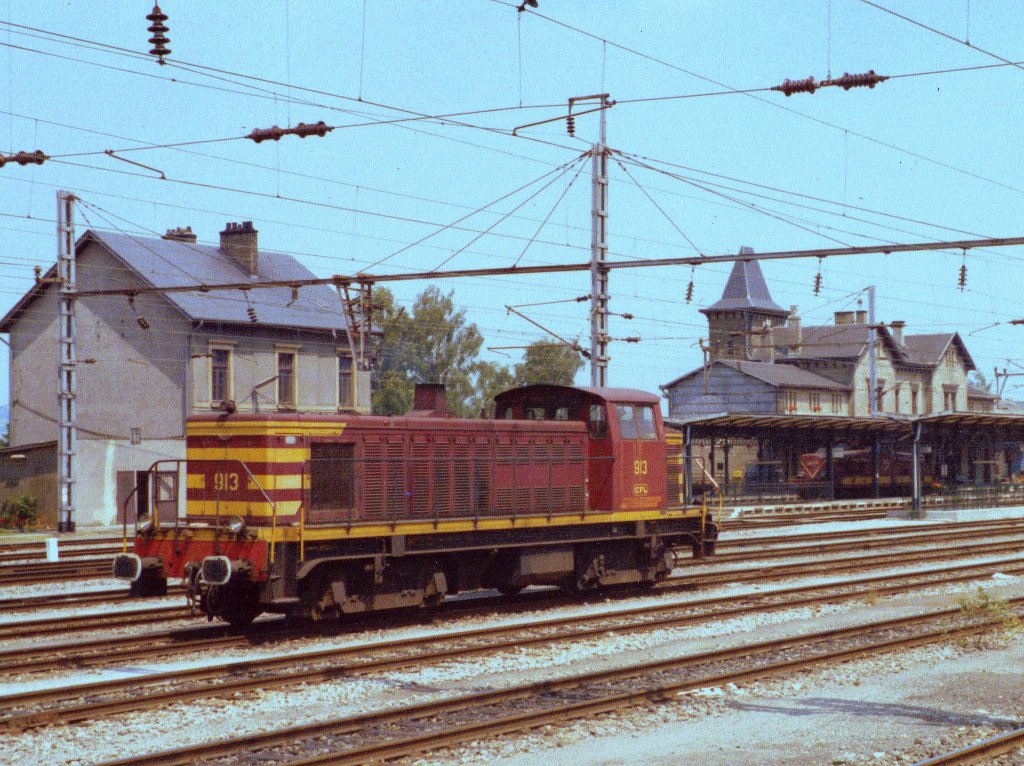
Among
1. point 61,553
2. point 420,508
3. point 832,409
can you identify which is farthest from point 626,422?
point 832,409

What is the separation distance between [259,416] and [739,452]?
58119 millimetres

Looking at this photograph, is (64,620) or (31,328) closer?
(64,620)

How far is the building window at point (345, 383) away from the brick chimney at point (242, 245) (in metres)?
4.48

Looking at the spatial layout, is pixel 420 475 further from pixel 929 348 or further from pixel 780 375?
pixel 929 348

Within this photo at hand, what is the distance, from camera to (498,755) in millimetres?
8602

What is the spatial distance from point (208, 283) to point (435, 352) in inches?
1458

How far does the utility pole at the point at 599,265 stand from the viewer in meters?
23.9

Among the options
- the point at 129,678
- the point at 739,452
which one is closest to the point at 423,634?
the point at 129,678

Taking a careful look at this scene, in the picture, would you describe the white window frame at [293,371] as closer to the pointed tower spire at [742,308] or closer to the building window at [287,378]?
the building window at [287,378]

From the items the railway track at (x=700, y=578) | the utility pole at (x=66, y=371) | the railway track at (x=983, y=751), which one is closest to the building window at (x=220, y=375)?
the utility pole at (x=66, y=371)

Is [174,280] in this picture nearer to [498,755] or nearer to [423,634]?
[423,634]

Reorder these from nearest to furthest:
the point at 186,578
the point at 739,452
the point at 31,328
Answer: the point at 186,578 < the point at 31,328 < the point at 739,452

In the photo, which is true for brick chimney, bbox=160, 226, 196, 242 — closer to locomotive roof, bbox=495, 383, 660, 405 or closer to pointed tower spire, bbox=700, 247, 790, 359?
locomotive roof, bbox=495, 383, 660, 405

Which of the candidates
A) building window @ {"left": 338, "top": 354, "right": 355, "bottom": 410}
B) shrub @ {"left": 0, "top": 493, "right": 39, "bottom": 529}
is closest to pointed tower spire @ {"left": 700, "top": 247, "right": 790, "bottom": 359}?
building window @ {"left": 338, "top": 354, "right": 355, "bottom": 410}
